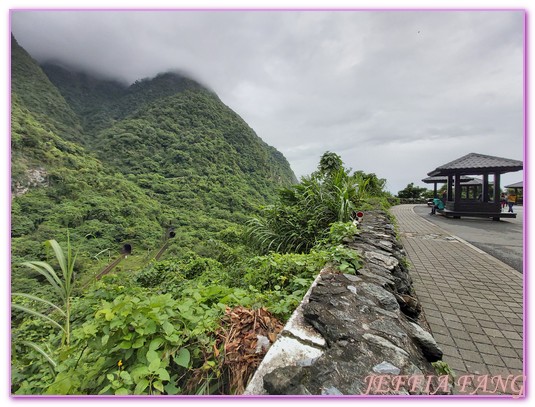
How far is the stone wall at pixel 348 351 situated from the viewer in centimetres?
94

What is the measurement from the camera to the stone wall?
3.10 ft

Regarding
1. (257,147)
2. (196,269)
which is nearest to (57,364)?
(196,269)

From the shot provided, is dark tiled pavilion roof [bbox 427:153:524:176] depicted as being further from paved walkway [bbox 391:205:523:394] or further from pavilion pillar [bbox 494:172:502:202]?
paved walkway [bbox 391:205:523:394]

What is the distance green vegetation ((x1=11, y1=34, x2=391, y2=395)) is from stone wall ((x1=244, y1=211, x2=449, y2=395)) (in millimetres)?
230

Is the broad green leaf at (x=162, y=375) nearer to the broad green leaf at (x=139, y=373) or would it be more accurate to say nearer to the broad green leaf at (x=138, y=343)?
the broad green leaf at (x=139, y=373)

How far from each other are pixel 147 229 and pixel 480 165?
33.3 meters

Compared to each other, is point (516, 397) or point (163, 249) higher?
point (516, 397)

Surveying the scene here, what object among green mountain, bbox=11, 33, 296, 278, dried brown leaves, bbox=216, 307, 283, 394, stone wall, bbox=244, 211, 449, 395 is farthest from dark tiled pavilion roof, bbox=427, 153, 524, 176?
green mountain, bbox=11, 33, 296, 278

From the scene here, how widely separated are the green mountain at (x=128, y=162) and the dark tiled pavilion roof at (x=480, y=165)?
51.3 feet

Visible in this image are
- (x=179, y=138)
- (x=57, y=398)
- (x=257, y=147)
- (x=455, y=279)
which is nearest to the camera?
(x=57, y=398)

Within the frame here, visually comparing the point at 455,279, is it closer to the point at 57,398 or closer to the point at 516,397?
the point at 516,397

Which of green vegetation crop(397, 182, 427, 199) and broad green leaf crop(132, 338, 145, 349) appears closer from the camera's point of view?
broad green leaf crop(132, 338, 145, 349)

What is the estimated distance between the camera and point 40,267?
1503mm

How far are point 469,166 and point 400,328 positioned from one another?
1332cm
